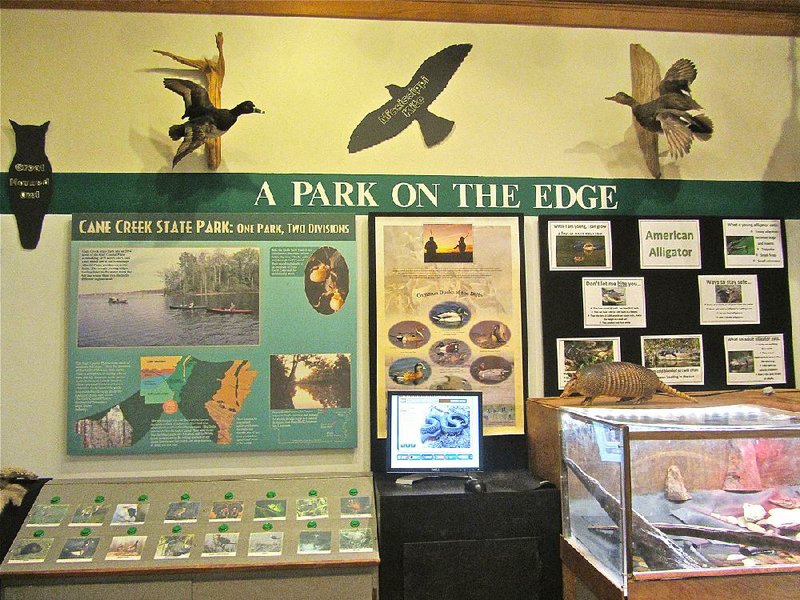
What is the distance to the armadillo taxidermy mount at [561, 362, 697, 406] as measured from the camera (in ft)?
8.83

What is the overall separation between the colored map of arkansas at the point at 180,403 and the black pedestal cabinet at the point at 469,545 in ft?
2.92

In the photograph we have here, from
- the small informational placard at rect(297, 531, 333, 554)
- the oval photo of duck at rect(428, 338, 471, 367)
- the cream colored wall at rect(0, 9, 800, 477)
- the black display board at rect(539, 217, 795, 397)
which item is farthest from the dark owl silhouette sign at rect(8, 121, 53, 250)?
the black display board at rect(539, 217, 795, 397)

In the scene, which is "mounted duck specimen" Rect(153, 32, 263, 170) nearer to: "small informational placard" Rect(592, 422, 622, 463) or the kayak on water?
the kayak on water

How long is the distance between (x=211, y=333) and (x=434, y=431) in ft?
3.86

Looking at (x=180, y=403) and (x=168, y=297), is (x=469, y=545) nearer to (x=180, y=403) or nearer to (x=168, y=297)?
(x=180, y=403)

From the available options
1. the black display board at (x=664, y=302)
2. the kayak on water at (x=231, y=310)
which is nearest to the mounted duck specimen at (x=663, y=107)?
the black display board at (x=664, y=302)

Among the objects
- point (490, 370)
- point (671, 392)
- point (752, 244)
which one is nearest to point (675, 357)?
Result: point (671, 392)

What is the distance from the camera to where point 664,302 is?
10.4 feet

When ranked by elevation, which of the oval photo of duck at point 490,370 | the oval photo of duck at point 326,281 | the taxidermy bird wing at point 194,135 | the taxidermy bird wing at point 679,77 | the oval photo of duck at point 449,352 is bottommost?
the oval photo of duck at point 490,370

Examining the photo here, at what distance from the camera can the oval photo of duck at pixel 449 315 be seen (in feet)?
9.98

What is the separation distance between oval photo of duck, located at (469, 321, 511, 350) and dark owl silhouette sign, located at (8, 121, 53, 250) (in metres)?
2.19

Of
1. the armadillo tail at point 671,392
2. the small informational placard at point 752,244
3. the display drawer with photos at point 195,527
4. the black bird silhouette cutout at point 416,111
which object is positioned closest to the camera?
the display drawer with photos at point 195,527

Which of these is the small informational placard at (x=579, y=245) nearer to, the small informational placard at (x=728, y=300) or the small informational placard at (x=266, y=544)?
the small informational placard at (x=728, y=300)

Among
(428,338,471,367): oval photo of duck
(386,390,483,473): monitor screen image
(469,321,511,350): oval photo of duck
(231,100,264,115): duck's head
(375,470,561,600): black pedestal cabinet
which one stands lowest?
(375,470,561,600): black pedestal cabinet
